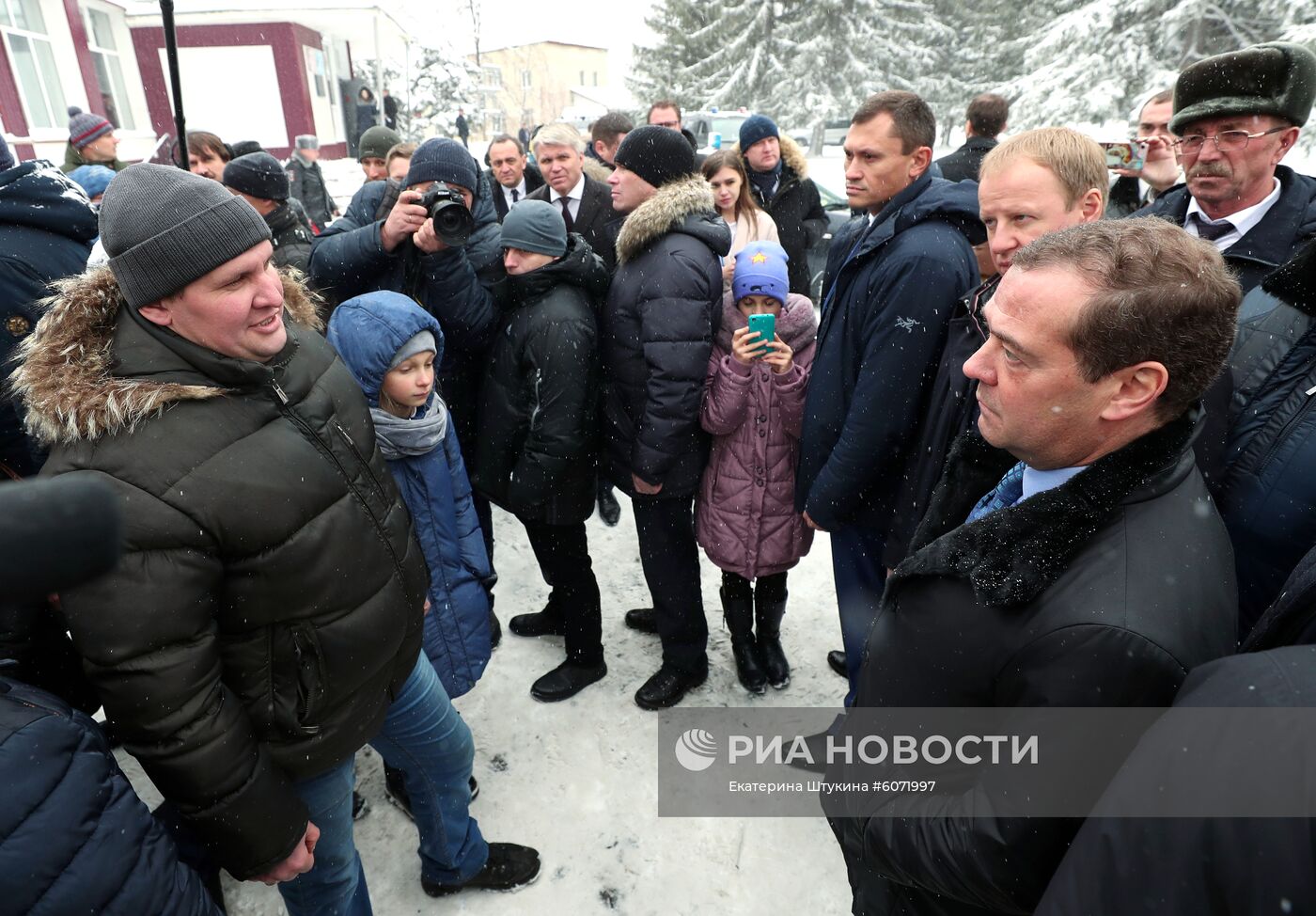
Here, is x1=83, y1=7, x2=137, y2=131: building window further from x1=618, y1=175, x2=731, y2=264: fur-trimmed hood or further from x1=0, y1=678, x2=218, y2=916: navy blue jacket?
x1=0, y1=678, x2=218, y2=916: navy blue jacket

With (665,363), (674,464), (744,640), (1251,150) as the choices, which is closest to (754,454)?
(674,464)

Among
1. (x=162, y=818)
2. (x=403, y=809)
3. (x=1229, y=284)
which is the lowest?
(x=403, y=809)

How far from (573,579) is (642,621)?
0.67 meters

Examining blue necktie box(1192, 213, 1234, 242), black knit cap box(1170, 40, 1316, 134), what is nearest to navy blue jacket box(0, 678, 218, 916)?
blue necktie box(1192, 213, 1234, 242)

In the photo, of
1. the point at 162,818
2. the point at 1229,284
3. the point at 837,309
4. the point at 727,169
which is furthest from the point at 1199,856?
the point at 727,169

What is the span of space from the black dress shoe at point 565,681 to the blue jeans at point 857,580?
117cm

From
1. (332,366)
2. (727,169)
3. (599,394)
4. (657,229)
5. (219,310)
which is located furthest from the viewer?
(727,169)

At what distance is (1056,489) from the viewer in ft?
3.86

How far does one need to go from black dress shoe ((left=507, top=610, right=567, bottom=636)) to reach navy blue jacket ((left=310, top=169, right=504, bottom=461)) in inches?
45.8

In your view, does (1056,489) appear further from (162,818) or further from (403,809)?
(403,809)

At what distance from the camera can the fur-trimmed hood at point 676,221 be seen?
2.75 m

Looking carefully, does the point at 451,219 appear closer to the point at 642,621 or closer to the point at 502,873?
the point at 642,621

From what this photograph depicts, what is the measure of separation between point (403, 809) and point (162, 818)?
131cm

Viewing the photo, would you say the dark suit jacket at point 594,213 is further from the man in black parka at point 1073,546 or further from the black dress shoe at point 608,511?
the man in black parka at point 1073,546
